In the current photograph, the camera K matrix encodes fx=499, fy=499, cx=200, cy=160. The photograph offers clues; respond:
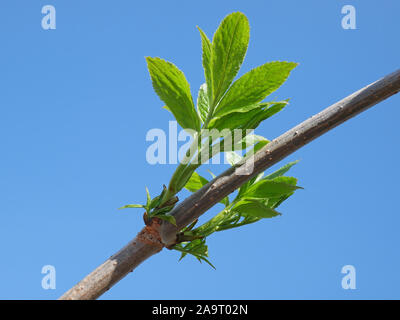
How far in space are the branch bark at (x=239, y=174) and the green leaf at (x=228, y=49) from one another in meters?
0.16

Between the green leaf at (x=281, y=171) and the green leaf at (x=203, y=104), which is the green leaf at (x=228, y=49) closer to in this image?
the green leaf at (x=203, y=104)

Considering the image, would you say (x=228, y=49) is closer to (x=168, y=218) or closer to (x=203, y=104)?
(x=203, y=104)

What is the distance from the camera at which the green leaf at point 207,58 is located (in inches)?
38.5

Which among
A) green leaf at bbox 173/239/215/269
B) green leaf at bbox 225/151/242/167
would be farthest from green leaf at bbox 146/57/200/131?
green leaf at bbox 173/239/215/269

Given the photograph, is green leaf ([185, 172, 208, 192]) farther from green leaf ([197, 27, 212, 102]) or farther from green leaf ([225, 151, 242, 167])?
green leaf ([197, 27, 212, 102])

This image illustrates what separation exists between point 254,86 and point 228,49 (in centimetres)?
9

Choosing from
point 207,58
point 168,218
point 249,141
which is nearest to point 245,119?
point 249,141

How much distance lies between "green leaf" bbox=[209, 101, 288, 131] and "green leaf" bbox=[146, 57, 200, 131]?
0.05 meters

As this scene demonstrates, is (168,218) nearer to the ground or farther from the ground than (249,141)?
nearer to the ground

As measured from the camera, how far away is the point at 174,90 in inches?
38.7
